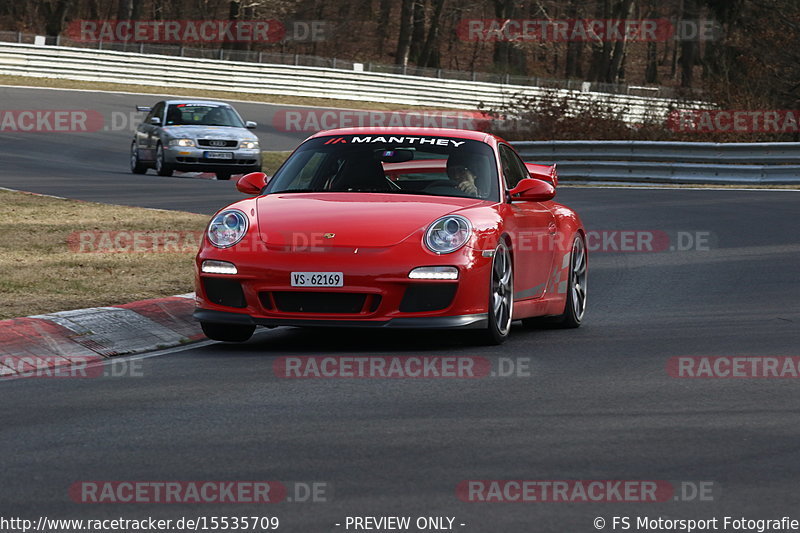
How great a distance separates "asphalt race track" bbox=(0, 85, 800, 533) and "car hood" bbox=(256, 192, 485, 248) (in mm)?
696

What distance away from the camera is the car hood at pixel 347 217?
29.5 feet

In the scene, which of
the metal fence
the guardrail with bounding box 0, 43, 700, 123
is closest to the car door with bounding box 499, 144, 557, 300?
the guardrail with bounding box 0, 43, 700, 123

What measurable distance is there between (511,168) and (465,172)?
72 cm

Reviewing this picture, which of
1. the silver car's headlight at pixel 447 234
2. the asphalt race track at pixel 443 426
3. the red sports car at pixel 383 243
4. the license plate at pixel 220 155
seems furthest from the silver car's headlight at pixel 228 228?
the license plate at pixel 220 155

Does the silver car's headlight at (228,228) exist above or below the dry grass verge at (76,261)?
above

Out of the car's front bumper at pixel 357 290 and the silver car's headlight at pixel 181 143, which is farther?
the silver car's headlight at pixel 181 143

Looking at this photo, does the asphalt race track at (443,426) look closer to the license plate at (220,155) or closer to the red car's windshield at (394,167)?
the red car's windshield at (394,167)

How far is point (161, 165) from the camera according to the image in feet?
90.1

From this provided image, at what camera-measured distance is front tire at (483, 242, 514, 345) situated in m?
9.31

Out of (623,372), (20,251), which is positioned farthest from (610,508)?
(20,251)

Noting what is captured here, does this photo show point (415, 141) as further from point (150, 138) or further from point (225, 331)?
point (150, 138)

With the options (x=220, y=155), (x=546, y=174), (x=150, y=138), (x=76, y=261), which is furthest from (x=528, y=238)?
(x=150, y=138)

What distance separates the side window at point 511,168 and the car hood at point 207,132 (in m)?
16.9

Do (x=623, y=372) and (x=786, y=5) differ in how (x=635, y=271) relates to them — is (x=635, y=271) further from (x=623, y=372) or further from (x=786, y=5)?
(x=786, y=5)
